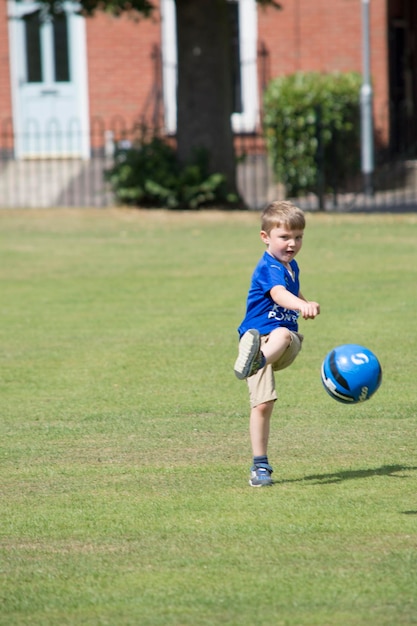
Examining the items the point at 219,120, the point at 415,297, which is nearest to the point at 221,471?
the point at 415,297

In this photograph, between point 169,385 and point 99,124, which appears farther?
point 99,124

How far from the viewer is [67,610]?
14.2ft

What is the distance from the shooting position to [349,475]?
614cm

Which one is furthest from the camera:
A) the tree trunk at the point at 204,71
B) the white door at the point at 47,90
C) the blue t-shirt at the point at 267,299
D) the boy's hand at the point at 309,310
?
the white door at the point at 47,90

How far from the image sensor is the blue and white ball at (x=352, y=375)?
591 centimetres

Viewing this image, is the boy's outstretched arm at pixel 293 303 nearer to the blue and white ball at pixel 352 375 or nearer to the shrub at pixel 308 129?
the blue and white ball at pixel 352 375

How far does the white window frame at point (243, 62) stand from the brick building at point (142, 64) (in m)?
0.02

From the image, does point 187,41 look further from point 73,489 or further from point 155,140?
point 73,489

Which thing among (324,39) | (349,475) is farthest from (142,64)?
(349,475)

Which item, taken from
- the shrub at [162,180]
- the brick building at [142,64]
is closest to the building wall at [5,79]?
the brick building at [142,64]

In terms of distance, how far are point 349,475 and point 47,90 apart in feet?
70.2

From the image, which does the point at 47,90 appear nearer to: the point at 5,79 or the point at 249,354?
the point at 5,79

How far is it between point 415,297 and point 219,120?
864 centimetres

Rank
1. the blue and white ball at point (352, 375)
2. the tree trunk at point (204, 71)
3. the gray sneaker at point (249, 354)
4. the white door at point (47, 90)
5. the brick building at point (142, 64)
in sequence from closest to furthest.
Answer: the gray sneaker at point (249, 354), the blue and white ball at point (352, 375), the tree trunk at point (204, 71), the brick building at point (142, 64), the white door at point (47, 90)
